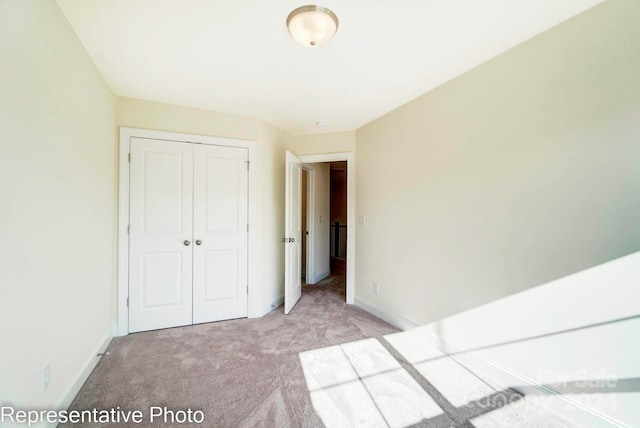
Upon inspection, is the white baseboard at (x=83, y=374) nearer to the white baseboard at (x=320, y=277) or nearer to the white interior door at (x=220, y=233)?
the white interior door at (x=220, y=233)

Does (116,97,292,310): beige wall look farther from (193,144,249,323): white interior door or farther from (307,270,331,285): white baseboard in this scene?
(307,270,331,285): white baseboard

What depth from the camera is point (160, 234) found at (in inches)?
104

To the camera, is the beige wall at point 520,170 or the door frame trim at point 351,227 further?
the door frame trim at point 351,227

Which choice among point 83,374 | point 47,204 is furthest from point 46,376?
point 47,204

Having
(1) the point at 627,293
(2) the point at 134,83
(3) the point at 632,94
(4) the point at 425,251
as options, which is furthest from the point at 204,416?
(3) the point at 632,94

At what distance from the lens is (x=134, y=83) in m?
2.25

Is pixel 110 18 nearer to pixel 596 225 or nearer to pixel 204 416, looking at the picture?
pixel 204 416

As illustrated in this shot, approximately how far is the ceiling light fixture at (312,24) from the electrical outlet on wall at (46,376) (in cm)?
244

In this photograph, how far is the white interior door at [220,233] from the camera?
2785 millimetres

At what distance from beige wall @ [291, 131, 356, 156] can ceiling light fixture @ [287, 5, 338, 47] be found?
189 cm

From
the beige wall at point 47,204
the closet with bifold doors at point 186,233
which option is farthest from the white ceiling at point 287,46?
the closet with bifold doors at point 186,233

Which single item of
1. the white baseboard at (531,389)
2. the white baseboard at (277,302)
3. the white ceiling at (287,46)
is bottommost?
the white baseboard at (277,302)

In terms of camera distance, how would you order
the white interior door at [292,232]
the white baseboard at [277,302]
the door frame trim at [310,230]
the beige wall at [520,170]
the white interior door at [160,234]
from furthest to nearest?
the door frame trim at [310,230] < the white baseboard at [277,302] < the white interior door at [292,232] < the white interior door at [160,234] < the beige wall at [520,170]

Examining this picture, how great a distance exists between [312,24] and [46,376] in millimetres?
2545
